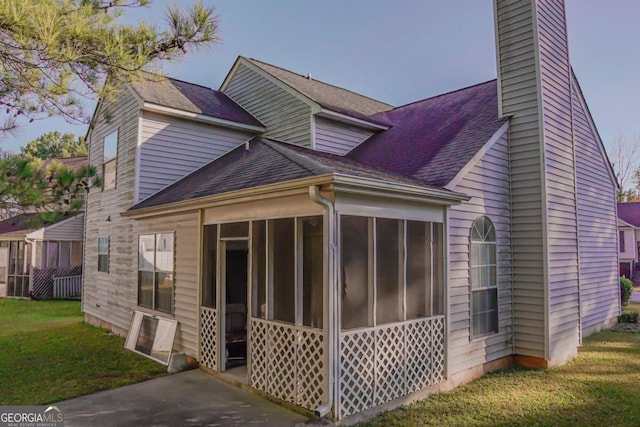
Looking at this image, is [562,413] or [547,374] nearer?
[562,413]

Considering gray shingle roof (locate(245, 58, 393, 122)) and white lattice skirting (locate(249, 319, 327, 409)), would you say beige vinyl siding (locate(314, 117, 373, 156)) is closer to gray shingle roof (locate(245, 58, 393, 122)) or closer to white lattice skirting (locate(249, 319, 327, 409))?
gray shingle roof (locate(245, 58, 393, 122))

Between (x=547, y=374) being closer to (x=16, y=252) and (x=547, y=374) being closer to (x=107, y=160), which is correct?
(x=107, y=160)

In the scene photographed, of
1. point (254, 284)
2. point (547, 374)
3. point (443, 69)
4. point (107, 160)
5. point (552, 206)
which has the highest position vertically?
point (443, 69)

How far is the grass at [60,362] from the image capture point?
6.09 m

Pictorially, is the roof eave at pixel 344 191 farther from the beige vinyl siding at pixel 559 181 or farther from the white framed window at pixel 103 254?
the white framed window at pixel 103 254

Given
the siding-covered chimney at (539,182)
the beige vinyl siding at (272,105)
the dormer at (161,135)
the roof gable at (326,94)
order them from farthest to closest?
the roof gable at (326,94)
the beige vinyl siding at (272,105)
the dormer at (161,135)
the siding-covered chimney at (539,182)

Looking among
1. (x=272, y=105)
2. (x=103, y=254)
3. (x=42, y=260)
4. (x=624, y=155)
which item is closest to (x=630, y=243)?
(x=624, y=155)

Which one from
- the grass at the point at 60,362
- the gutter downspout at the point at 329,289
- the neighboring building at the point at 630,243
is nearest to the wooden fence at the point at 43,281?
the grass at the point at 60,362

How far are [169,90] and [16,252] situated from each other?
42.4ft

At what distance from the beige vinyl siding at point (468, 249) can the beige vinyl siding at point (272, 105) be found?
166 inches

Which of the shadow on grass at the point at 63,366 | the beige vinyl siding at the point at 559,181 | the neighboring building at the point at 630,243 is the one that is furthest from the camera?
the neighboring building at the point at 630,243

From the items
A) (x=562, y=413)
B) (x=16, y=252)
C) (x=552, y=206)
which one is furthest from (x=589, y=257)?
(x=16, y=252)

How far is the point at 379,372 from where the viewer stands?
205 inches

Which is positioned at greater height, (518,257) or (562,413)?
(518,257)
